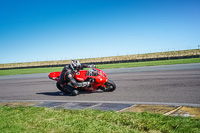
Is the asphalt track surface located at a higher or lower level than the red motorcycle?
lower

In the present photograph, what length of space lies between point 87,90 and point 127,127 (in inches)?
202

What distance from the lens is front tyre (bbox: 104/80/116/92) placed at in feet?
27.5

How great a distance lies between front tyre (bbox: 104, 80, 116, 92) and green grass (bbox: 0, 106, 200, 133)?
11.7ft

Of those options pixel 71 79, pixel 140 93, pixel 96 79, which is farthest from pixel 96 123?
pixel 71 79

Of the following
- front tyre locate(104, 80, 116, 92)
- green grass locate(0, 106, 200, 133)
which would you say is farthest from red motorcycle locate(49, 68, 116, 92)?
green grass locate(0, 106, 200, 133)

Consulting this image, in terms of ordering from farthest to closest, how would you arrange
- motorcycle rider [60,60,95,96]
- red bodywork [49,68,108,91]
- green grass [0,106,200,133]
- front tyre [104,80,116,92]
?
front tyre [104,80,116,92] < motorcycle rider [60,60,95,96] < red bodywork [49,68,108,91] < green grass [0,106,200,133]

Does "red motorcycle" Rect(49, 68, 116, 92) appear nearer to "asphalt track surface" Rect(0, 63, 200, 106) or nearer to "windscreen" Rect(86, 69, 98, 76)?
"windscreen" Rect(86, 69, 98, 76)

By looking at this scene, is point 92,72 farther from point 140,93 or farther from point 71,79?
point 140,93

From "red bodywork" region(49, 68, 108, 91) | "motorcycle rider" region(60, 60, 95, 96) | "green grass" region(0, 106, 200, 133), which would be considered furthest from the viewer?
"motorcycle rider" region(60, 60, 95, 96)

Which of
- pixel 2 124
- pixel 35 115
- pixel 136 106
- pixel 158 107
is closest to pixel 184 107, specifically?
pixel 158 107

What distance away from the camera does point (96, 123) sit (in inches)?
157

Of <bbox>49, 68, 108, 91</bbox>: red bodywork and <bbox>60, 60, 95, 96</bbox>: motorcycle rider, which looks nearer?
<bbox>49, 68, 108, 91</bbox>: red bodywork

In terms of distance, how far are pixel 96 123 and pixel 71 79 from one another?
4386 mm

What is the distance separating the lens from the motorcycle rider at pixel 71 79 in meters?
8.18
